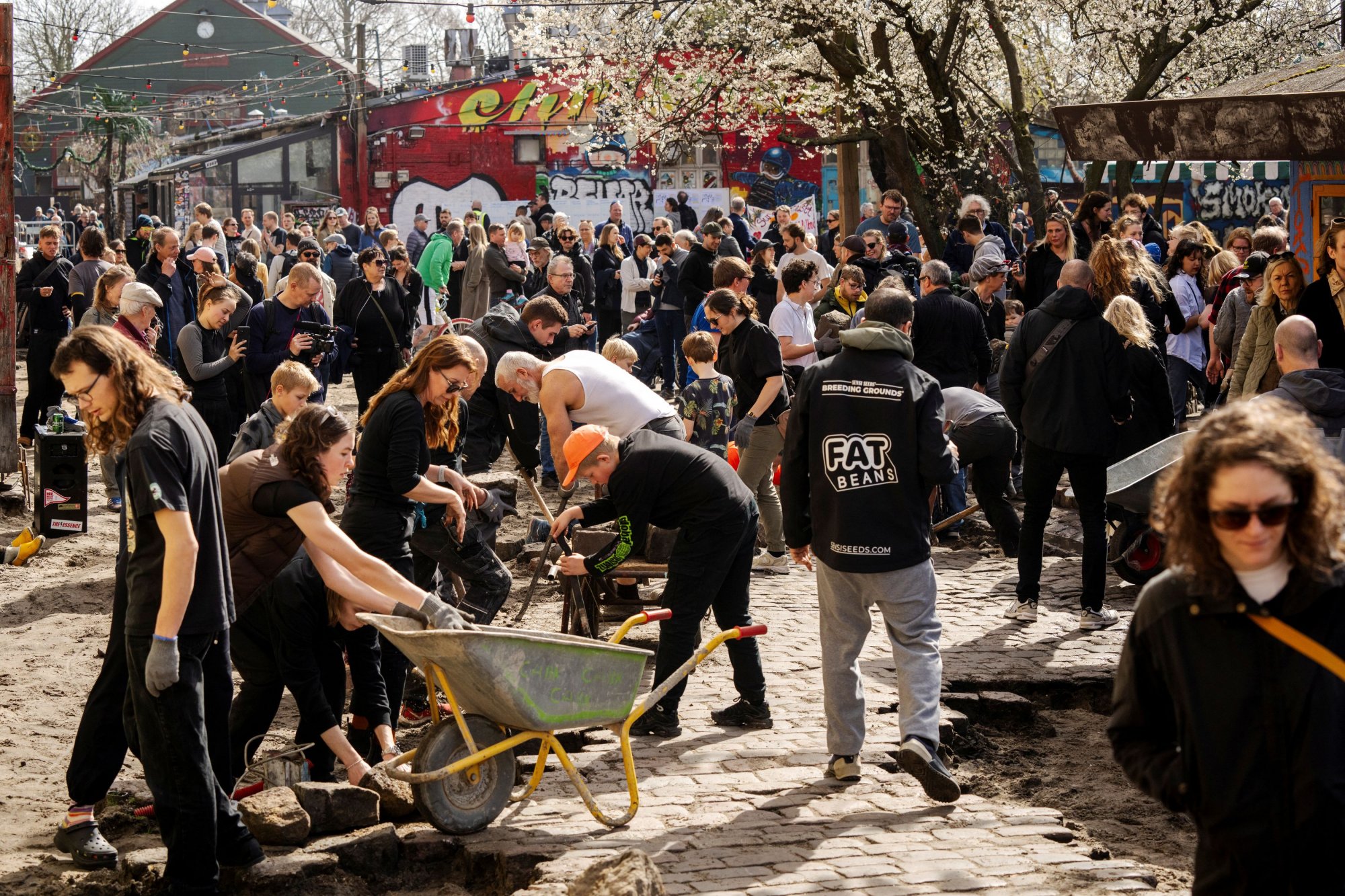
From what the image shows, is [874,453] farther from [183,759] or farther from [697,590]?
[183,759]

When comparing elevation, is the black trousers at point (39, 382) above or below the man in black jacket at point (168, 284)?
below

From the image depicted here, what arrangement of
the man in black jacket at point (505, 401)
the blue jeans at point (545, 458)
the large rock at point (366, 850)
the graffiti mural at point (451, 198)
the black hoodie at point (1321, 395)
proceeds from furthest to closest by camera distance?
the graffiti mural at point (451, 198) < the blue jeans at point (545, 458) < the man in black jacket at point (505, 401) < the black hoodie at point (1321, 395) < the large rock at point (366, 850)

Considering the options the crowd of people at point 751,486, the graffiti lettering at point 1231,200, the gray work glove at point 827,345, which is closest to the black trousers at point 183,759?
the crowd of people at point 751,486

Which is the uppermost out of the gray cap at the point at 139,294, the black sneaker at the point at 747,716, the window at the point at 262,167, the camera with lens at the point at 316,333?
the window at the point at 262,167

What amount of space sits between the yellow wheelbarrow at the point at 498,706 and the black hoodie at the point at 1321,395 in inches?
133

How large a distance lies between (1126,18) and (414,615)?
1684 centimetres

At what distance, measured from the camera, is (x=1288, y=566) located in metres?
3.00

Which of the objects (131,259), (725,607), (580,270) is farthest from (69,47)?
(725,607)

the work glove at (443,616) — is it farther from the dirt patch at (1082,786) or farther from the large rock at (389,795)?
the dirt patch at (1082,786)

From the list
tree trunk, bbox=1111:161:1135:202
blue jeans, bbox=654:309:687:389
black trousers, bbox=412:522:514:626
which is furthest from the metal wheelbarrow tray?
tree trunk, bbox=1111:161:1135:202

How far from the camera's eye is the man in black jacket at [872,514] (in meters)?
5.89

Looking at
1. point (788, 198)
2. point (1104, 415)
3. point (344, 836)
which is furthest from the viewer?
point (788, 198)

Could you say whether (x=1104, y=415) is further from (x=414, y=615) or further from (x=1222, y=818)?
(x=1222, y=818)

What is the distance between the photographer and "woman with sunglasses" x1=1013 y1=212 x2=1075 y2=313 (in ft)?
39.4
